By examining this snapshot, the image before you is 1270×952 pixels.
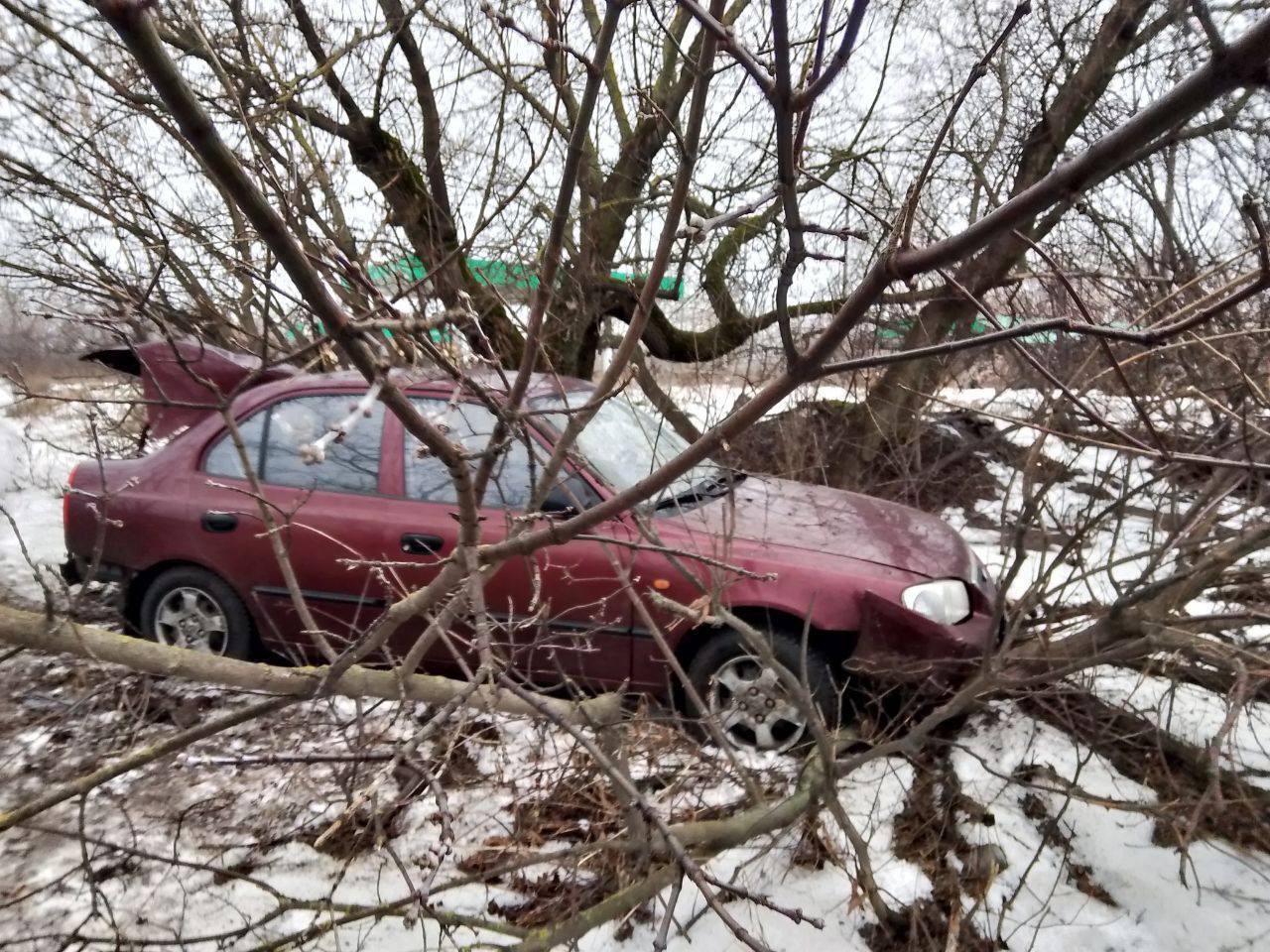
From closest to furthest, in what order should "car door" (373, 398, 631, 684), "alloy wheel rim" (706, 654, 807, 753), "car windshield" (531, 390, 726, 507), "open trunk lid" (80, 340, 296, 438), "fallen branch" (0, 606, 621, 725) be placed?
"fallen branch" (0, 606, 621, 725) < "alloy wheel rim" (706, 654, 807, 753) < "car door" (373, 398, 631, 684) < "car windshield" (531, 390, 726, 507) < "open trunk lid" (80, 340, 296, 438)

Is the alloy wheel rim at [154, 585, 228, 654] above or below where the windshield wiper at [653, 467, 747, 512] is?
below

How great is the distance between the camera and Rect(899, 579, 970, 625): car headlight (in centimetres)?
308

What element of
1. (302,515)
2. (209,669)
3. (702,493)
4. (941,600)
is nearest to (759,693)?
(941,600)

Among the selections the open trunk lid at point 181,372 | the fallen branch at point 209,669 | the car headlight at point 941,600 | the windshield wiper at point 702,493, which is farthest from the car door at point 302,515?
the car headlight at point 941,600

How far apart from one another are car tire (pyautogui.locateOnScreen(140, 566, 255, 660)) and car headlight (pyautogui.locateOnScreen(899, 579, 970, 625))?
9.66 ft

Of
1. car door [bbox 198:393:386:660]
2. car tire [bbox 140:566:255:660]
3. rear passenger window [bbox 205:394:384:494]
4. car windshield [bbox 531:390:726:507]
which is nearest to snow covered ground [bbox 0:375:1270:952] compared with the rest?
car tire [bbox 140:566:255:660]

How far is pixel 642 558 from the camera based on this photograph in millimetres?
3178

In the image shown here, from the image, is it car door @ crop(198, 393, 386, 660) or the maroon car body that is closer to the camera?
the maroon car body

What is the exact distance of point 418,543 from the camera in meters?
3.24

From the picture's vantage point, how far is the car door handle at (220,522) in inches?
137

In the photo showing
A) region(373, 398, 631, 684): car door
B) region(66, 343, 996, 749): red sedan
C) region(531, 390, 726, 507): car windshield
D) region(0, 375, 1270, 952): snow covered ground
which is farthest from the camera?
region(531, 390, 726, 507): car windshield

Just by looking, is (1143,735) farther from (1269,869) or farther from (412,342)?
(412,342)

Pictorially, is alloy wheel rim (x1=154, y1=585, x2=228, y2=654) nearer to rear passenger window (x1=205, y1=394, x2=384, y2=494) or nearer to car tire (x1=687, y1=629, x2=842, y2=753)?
rear passenger window (x1=205, y1=394, x2=384, y2=494)

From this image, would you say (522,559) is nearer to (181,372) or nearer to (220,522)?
(220,522)
